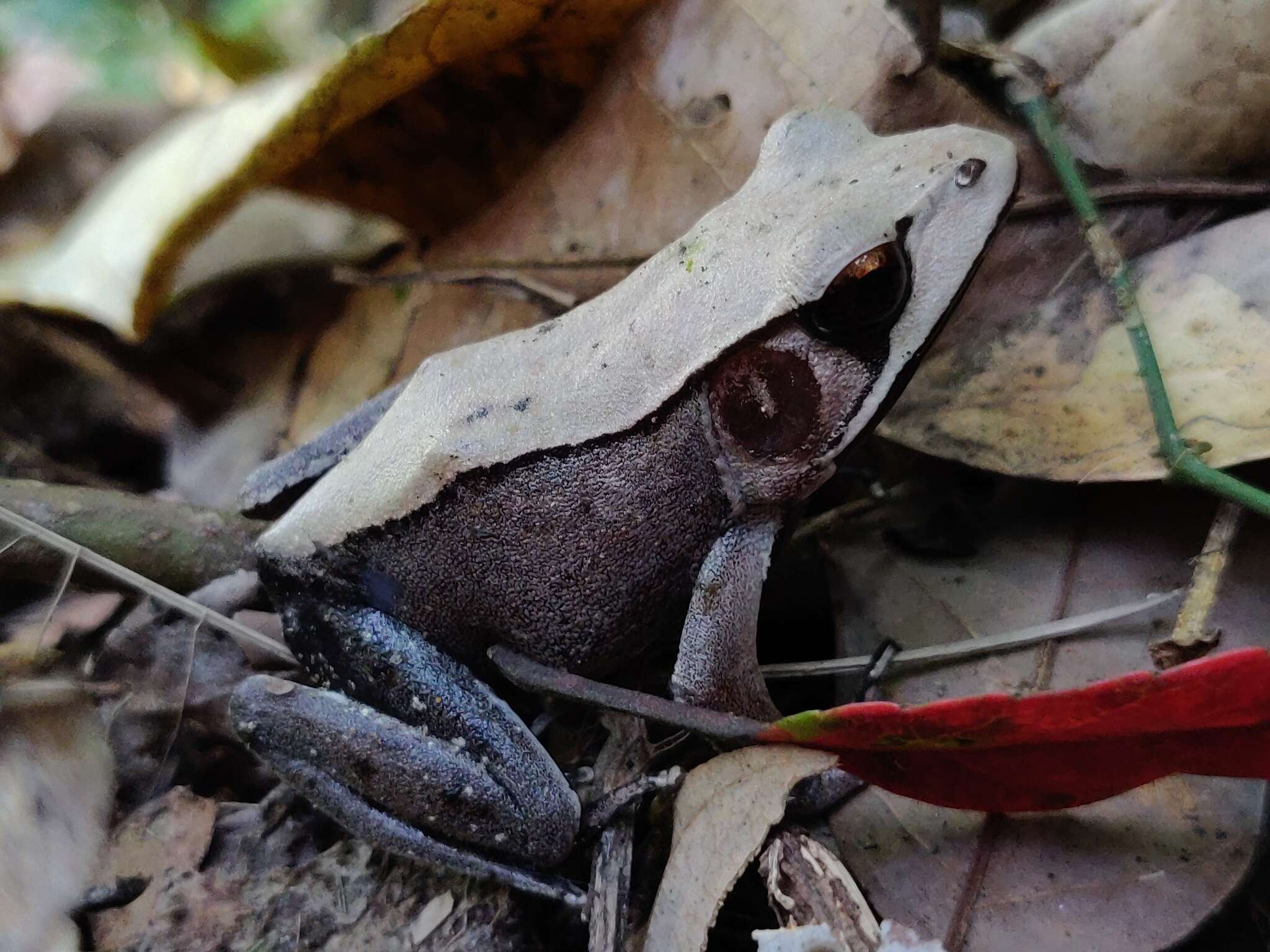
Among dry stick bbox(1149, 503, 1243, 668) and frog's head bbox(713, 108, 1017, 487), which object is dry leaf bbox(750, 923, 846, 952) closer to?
dry stick bbox(1149, 503, 1243, 668)

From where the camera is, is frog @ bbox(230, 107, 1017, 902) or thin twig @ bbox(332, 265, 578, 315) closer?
frog @ bbox(230, 107, 1017, 902)

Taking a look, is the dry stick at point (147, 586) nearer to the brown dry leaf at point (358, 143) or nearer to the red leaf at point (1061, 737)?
the brown dry leaf at point (358, 143)

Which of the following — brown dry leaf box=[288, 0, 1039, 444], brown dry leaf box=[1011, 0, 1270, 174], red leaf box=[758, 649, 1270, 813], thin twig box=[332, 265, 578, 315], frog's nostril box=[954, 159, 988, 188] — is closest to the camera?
red leaf box=[758, 649, 1270, 813]

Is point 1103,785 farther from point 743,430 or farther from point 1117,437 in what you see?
point 743,430

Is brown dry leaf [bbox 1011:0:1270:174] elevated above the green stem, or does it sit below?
above

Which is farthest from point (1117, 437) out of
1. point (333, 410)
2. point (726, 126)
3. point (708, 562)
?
point (333, 410)

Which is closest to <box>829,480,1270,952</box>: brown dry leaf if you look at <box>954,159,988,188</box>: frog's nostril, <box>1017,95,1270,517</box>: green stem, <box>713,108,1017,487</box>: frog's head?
<box>1017,95,1270,517</box>: green stem
